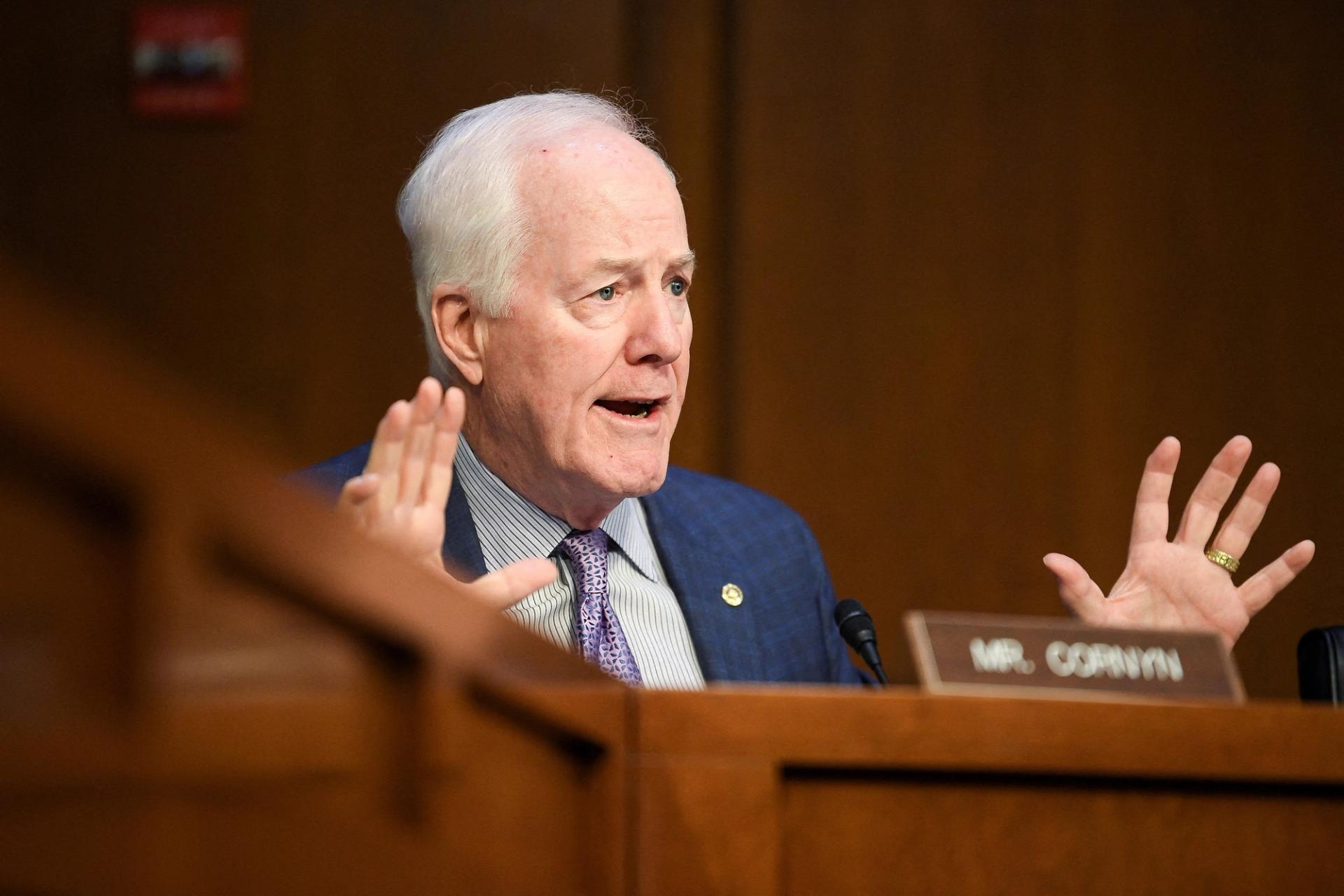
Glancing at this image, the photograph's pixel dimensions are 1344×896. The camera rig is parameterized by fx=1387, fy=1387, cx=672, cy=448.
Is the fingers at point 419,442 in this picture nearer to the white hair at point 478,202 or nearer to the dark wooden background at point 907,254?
the white hair at point 478,202

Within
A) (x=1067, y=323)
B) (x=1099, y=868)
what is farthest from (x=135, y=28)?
(x=1099, y=868)

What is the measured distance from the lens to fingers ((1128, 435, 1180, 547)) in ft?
4.93

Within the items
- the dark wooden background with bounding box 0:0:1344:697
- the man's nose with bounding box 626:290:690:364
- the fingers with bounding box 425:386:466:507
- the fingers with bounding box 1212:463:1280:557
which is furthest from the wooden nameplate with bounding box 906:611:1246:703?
the dark wooden background with bounding box 0:0:1344:697

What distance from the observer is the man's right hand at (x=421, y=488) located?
3.87 feet

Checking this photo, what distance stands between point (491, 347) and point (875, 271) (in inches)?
49.8

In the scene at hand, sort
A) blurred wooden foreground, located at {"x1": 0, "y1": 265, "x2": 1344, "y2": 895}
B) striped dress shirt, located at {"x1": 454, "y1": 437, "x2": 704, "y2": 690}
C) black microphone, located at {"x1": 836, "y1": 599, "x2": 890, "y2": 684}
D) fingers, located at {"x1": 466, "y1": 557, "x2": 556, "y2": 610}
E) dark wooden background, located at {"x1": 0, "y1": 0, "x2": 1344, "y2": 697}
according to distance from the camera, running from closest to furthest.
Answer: blurred wooden foreground, located at {"x1": 0, "y1": 265, "x2": 1344, "y2": 895}, fingers, located at {"x1": 466, "y1": 557, "x2": 556, "y2": 610}, black microphone, located at {"x1": 836, "y1": 599, "x2": 890, "y2": 684}, striped dress shirt, located at {"x1": 454, "y1": 437, "x2": 704, "y2": 690}, dark wooden background, located at {"x1": 0, "y1": 0, "x2": 1344, "y2": 697}

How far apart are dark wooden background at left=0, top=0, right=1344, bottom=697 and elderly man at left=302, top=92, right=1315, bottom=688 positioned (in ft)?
3.27

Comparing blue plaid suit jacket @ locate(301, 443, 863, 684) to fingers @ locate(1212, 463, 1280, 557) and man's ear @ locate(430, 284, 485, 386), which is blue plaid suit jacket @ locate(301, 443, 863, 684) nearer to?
man's ear @ locate(430, 284, 485, 386)

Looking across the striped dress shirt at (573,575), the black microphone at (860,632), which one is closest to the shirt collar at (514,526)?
the striped dress shirt at (573,575)

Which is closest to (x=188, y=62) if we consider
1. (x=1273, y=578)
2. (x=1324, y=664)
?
(x=1273, y=578)

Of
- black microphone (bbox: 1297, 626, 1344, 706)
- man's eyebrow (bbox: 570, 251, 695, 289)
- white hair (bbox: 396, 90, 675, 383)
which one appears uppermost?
white hair (bbox: 396, 90, 675, 383)

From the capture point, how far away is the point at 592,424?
5.43ft

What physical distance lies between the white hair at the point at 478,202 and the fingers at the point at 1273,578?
2.96 ft

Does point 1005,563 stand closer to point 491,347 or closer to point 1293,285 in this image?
point 1293,285
